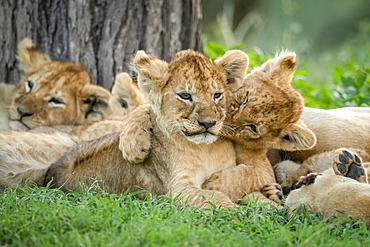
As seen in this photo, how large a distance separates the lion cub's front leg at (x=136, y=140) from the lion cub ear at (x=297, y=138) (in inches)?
36.3

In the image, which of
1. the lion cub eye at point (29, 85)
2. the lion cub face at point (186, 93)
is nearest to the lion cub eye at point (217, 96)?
the lion cub face at point (186, 93)

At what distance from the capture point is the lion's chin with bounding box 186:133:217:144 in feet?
12.0

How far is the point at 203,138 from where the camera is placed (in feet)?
12.1

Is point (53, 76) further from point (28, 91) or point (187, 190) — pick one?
point (187, 190)

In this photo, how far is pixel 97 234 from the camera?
2.81 meters

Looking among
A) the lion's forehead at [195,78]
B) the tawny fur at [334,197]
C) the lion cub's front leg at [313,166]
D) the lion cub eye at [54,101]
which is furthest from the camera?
the lion cub eye at [54,101]

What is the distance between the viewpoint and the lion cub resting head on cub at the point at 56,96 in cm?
525

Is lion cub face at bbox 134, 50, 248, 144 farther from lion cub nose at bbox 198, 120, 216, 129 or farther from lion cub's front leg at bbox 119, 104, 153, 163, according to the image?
lion cub's front leg at bbox 119, 104, 153, 163

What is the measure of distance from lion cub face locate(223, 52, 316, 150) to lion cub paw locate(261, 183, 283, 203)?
0.93ft

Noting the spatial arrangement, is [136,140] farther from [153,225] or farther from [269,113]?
[153,225]

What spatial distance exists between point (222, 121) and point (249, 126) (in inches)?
10.8

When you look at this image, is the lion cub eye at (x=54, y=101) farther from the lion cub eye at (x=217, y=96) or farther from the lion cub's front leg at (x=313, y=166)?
the lion cub's front leg at (x=313, y=166)

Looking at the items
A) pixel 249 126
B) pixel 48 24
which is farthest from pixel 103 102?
pixel 249 126

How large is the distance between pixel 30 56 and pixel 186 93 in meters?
2.22
